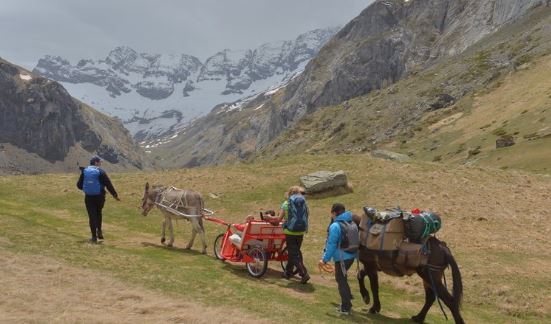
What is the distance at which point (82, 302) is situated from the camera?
41.1 feet

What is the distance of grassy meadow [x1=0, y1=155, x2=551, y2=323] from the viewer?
15453 millimetres

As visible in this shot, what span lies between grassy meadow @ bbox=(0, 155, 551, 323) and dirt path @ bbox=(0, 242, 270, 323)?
0.27 meters

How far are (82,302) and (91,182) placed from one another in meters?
8.34

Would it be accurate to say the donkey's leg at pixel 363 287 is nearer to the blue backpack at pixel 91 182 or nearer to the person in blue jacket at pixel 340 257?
the person in blue jacket at pixel 340 257

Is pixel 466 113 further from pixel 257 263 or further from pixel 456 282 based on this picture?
pixel 456 282

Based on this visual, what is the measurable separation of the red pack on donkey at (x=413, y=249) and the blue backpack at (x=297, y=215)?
8.20 feet

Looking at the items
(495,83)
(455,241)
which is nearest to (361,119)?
(495,83)

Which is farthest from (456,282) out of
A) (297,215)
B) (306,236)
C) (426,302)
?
(306,236)

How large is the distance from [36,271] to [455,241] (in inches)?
765

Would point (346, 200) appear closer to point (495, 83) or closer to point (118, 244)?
point (118, 244)

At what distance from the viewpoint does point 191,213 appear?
68.6 ft

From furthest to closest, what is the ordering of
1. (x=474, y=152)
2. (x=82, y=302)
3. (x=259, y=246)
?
(x=474, y=152) < (x=259, y=246) < (x=82, y=302)

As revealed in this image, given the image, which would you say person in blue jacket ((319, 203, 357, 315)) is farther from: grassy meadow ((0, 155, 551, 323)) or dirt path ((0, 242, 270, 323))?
dirt path ((0, 242, 270, 323))

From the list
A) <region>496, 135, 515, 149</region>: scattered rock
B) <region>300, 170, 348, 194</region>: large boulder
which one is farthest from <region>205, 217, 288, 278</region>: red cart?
<region>496, 135, 515, 149</region>: scattered rock
